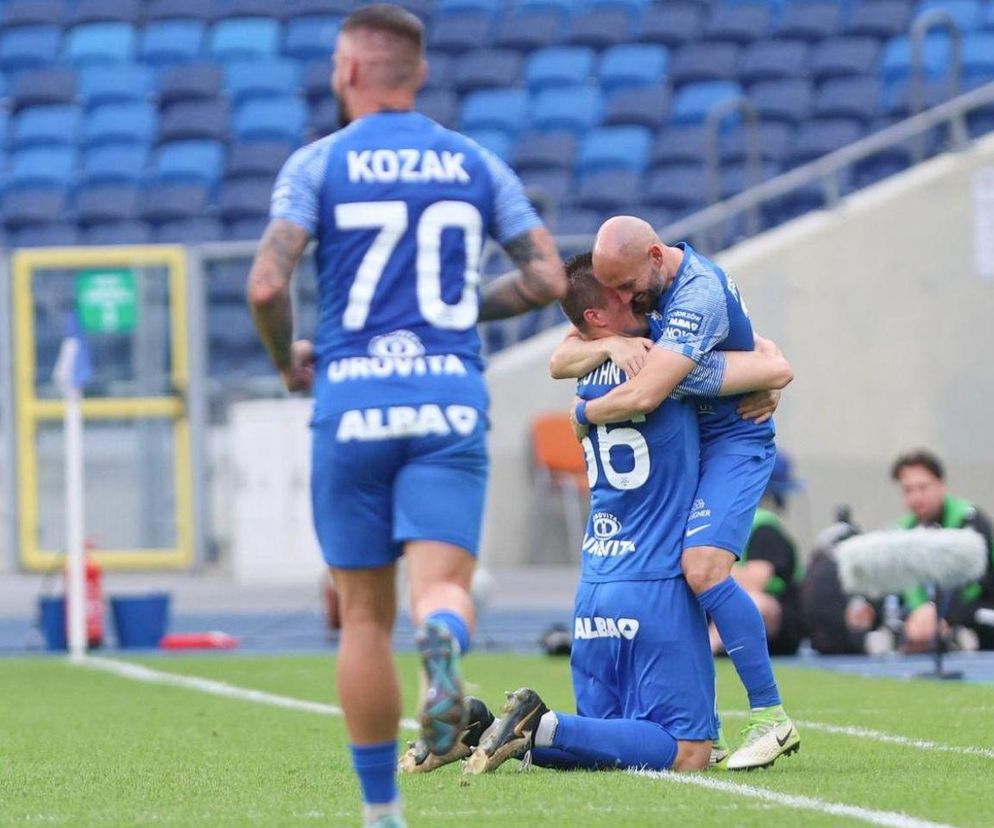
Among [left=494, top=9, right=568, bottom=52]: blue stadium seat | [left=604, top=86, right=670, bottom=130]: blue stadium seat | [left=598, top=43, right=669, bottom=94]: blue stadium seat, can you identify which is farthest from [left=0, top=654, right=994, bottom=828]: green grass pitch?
[left=494, top=9, right=568, bottom=52]: blue stadium seat

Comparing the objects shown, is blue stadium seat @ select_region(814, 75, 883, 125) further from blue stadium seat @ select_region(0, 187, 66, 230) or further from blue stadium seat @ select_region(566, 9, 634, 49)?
blue stadium seat @ select_region(0, 187, 66, 230)

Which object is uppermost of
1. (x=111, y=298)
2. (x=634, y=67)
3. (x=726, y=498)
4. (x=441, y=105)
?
(x=634, y=67)

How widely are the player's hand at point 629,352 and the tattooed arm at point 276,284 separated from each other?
2.03 meters

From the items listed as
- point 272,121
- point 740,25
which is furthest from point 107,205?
point 740,25

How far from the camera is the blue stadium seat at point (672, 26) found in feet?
73.5

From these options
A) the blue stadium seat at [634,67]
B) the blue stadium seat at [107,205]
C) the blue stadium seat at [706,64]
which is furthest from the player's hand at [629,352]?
the blue stadium seat at [634,67]

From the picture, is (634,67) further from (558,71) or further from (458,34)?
(458,34)

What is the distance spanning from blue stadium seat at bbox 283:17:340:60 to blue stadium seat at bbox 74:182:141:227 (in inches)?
105

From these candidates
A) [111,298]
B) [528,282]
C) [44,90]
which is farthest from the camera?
[44,90]

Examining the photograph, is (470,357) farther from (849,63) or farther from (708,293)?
(849,63)

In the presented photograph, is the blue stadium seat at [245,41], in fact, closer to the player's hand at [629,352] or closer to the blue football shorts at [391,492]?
the player's hand at [629,352]

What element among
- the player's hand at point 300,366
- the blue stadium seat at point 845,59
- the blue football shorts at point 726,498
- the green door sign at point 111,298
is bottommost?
the blue football shorts at point 726,498

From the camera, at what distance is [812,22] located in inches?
869

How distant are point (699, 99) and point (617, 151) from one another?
1084 mm
